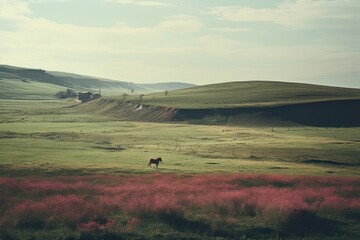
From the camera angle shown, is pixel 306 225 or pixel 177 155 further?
pixel 177 155

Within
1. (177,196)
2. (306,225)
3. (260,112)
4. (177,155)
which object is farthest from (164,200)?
(260,112)

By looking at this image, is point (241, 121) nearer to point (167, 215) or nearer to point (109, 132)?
point (109, 132)

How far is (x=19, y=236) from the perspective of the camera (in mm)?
31703

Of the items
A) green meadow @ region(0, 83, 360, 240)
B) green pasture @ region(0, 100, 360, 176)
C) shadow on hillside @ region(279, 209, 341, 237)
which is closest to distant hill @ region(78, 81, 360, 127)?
green pasture @ region(0, 100, 360, 176)

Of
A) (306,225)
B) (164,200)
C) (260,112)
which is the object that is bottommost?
(164,200)

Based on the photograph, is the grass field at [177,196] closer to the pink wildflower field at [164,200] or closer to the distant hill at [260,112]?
the pink wildflower field at [164,200]

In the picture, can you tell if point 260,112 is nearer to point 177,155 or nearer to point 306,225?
point 177,155

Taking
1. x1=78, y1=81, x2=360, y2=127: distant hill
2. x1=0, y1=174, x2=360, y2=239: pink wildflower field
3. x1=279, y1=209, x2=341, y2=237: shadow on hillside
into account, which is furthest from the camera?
x1=78, y1=81, x2=360, y2=127: distant hill

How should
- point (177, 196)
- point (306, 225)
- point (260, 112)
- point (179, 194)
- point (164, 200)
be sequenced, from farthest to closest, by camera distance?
point (260, 112) < point (179, 194) < point (177, 196) < point (164, 200) < point (306, 225)

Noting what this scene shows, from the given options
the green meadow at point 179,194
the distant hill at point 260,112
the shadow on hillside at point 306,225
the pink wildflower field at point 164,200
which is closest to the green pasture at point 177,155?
the green meadow at point 179,194

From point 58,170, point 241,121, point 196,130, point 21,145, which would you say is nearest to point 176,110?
point 241,121

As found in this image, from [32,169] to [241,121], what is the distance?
10098cm

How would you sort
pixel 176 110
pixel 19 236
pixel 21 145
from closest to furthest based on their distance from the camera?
1. pixel 19 236
2. pixel 21 145
3. pixel 176 110

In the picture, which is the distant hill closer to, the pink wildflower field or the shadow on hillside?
the pink wildflower field
